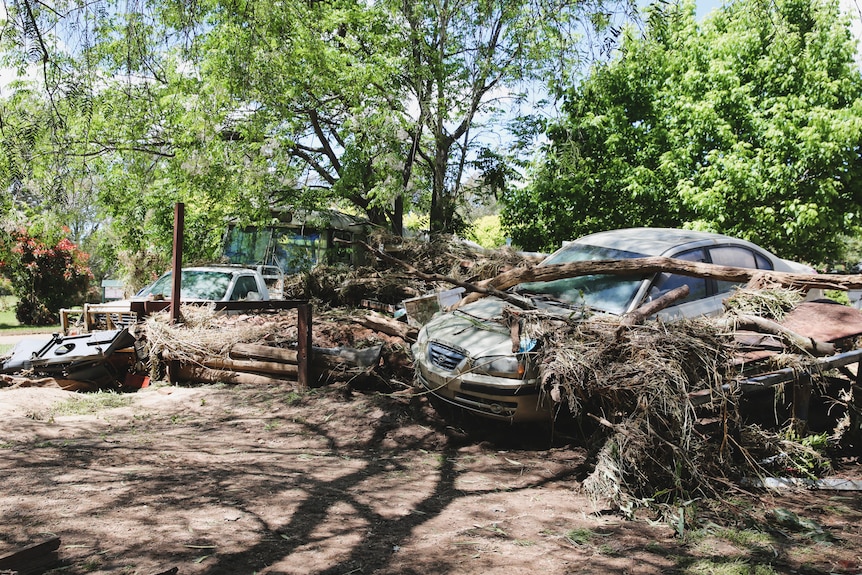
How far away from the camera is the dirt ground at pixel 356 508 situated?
3531mm

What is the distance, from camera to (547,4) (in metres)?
6.06

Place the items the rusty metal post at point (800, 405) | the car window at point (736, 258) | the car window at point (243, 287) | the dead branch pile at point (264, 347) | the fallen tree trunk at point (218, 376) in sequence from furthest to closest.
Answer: the car window at point (243, 287), the fallen tree trunk at point (218, 376), the dead branch pile at point (264, 347), the car window at point (736, 258), the rusty metal post at point (800, 405)

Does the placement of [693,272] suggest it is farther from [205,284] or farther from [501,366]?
[205,284]

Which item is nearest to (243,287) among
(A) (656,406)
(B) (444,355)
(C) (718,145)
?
(B) (444,355)

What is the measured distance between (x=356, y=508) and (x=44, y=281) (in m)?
23.5

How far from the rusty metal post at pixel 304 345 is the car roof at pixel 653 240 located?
3592 mm

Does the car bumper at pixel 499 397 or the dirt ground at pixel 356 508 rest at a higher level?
the car bumper at pixel 499 397

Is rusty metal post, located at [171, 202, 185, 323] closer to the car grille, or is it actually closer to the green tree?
the car grille

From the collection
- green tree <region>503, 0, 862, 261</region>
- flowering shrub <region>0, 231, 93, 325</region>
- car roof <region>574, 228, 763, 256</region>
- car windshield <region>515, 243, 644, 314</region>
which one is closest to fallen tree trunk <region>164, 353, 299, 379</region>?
car windshield <region>515, 243, 644, 314</region>

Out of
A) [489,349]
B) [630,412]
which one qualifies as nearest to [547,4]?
[489,349]

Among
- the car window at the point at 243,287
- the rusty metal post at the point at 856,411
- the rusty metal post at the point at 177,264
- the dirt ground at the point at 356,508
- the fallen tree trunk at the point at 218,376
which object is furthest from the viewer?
the car window at the point at 243,287

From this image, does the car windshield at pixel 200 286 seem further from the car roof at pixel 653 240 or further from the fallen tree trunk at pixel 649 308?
the fallen tree trunk at pixel 649 308

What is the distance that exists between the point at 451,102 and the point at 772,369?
11846 mm

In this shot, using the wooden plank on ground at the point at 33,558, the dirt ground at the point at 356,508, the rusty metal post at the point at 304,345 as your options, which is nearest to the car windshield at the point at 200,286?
the rusty metal post at the point at 304,345
